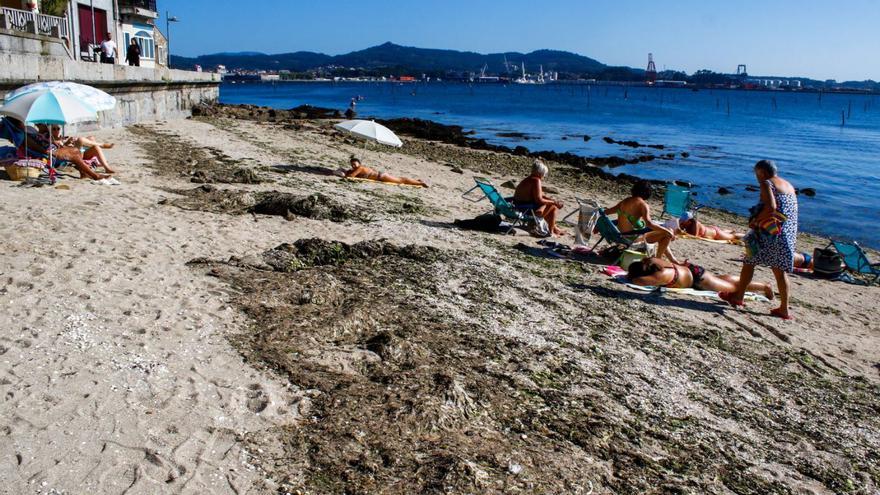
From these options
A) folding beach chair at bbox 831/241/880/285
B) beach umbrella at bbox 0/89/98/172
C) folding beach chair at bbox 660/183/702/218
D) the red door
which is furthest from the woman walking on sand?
the red door

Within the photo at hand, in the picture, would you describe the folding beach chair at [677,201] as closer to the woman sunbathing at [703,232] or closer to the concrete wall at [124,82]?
the woman sunbathing at [703,232]

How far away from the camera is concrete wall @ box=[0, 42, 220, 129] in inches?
503

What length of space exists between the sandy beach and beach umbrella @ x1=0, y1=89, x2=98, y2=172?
89cm

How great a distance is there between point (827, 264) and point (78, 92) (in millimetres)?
10851

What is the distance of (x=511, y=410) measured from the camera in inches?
164

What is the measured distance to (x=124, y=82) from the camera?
17891 millimetres

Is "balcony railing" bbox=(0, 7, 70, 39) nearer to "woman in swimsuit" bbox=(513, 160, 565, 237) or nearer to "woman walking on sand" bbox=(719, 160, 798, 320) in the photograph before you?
"woman in swimsuit" bbox=(513, 160, 565, 237)

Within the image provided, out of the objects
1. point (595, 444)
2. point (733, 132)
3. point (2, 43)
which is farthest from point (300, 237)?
point (733, 132)

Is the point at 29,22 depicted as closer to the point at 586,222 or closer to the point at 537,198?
the point at 537,198

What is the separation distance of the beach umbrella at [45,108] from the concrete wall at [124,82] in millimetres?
4311

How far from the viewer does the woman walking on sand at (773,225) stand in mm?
6578

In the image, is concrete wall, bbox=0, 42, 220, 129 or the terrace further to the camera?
the terrace

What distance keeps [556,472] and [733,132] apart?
47774mm

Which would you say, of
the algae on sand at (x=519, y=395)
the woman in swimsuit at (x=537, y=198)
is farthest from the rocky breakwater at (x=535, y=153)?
the algae on sand at (x=519, y=395)
